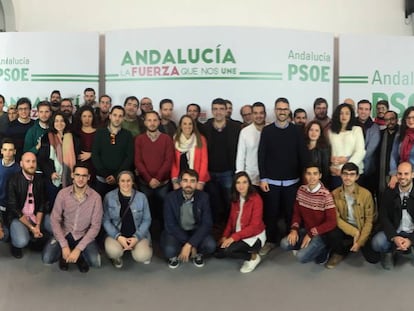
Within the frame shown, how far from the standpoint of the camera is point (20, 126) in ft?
14.3

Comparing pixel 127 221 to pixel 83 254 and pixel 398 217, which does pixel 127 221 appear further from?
pixel 398 217

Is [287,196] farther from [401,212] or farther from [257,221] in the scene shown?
[401,212]

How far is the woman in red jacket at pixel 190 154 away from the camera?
4039mm

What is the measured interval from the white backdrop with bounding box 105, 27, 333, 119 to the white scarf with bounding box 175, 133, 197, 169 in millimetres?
1133

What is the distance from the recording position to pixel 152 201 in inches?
163

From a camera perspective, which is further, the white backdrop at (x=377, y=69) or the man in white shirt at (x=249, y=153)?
the white backdrop at (x=377, y=69)

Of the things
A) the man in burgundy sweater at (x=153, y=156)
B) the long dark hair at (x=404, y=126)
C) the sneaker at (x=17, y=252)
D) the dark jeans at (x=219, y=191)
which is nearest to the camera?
the sneaker at (x=17, y=252)

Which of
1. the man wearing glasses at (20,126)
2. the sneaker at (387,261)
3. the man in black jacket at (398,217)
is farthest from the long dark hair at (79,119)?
the sneaker at (387,261)

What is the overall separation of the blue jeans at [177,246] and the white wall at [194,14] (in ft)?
12.5

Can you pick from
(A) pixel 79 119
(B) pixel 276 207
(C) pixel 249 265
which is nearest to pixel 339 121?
(B) pixel 276 207

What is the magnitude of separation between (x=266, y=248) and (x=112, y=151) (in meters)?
1.60

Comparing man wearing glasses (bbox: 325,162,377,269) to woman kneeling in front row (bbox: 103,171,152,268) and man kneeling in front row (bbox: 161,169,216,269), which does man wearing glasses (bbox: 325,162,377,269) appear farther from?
woman kneeling in front row (bbox: 103,171,152,268)

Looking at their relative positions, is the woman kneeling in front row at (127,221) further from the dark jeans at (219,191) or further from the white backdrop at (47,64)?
the white backdrop at (47,64)

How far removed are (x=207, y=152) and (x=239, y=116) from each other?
1160mm
